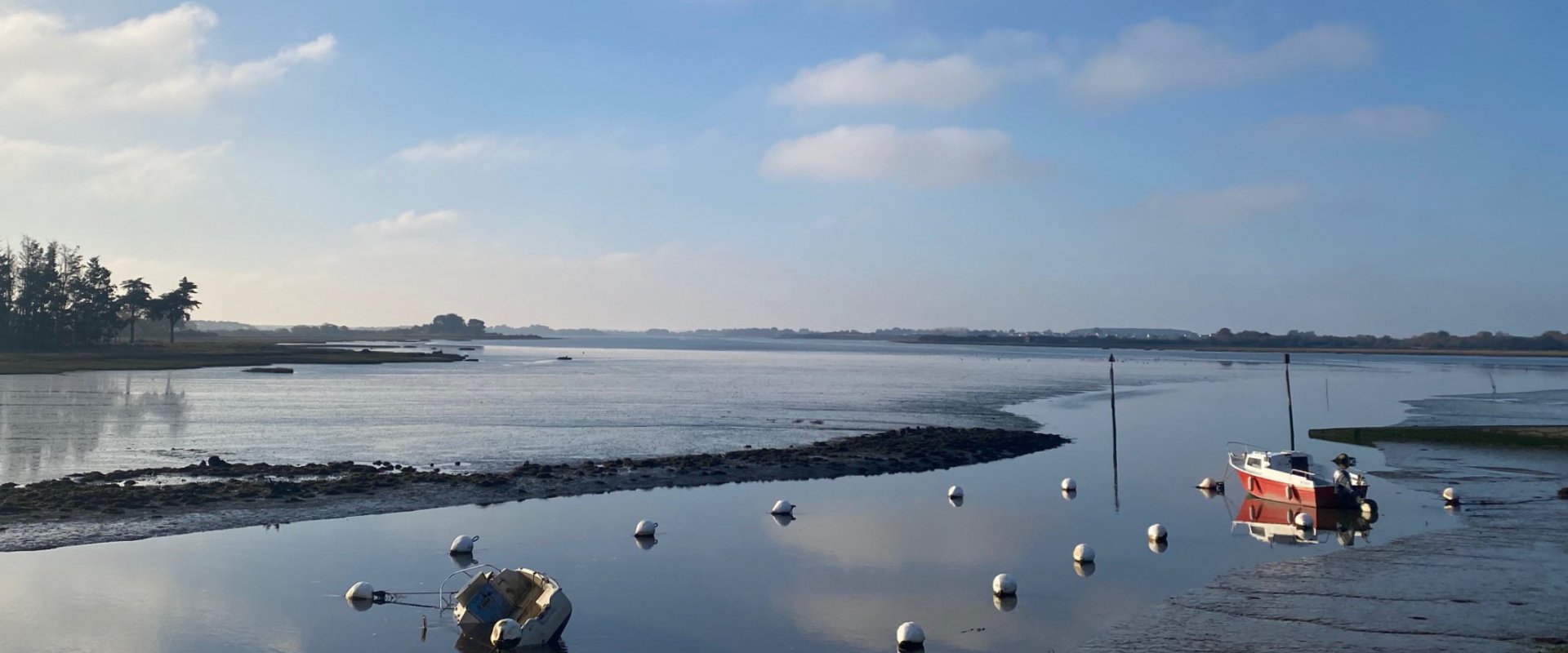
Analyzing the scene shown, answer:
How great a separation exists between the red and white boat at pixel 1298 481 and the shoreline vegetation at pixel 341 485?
9.91m

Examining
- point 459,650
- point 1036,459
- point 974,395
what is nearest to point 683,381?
point 974,395

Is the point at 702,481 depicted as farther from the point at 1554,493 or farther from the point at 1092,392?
the point at 1092,392

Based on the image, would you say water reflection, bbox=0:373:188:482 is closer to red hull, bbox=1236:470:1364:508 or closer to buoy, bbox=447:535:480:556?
buoy, bbox=447:535:480:556

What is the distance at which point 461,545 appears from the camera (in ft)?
68.6

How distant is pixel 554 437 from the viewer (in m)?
41.8

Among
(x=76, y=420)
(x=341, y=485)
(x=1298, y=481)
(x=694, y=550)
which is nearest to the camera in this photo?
(x=694, y=550)

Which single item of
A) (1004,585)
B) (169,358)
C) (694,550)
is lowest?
(694,550)

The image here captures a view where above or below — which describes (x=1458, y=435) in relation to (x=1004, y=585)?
above

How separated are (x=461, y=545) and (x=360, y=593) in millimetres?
3384

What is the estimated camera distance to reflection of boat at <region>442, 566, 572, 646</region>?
15641 mm

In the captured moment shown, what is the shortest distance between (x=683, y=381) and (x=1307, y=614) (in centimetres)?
7240

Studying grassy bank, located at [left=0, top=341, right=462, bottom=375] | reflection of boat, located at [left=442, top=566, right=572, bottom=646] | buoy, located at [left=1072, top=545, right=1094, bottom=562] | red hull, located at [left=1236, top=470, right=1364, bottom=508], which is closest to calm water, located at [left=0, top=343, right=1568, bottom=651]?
buoy, located at [left=1072, top=545, right=1094, bottom=562]

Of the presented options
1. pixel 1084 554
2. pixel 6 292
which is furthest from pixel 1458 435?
pixel 6 292

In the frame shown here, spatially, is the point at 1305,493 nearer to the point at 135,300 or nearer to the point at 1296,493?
the point at 1296,493
